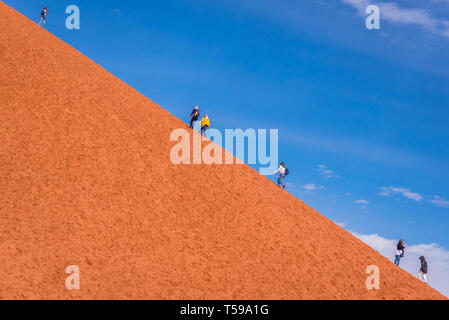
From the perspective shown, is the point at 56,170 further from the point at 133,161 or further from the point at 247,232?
the point at 247,232

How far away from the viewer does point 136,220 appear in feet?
42.8

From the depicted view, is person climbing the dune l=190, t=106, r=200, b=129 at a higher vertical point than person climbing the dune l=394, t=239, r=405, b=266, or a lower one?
higher

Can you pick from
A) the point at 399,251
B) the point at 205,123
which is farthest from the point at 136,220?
the point at 399,251

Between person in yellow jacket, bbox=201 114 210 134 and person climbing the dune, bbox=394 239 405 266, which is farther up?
person in yellow jacket, bbox=201 114 210 134

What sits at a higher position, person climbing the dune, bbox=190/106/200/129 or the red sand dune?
person climbing the dune, bbox=190/106/200/129

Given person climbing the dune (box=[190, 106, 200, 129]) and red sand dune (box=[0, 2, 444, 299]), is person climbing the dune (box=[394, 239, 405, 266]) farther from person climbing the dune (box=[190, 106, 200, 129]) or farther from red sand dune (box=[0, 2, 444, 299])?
person climbing the dune (box=[190, 106, 200, 129])

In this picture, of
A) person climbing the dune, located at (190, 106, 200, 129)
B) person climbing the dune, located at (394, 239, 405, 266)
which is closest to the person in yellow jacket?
person climbing the dune, located at (190, 106, 200, 129)

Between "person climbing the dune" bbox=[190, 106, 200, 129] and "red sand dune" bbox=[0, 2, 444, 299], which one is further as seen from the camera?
"person climbing the dune" bbox=[190, 106, 200, 129]

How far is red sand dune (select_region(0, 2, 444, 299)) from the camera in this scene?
11.1 metres

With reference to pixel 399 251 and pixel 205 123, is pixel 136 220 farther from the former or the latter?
pixel 399 251

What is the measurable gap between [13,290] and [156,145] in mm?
8542

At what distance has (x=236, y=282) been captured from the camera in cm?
1179

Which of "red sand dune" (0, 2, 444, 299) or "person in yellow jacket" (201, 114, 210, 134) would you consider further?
"person in yellow jacket" (201, 114, 210, 134)

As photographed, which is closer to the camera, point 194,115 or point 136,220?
point 136,220
